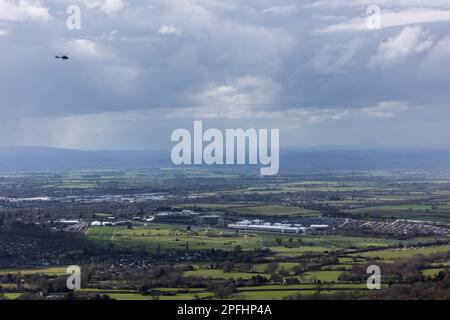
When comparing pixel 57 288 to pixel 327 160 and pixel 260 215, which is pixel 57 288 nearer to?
pixel 260 215

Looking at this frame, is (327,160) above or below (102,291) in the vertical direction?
above

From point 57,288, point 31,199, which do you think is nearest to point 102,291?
point 57,288

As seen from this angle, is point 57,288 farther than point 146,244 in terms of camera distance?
No
